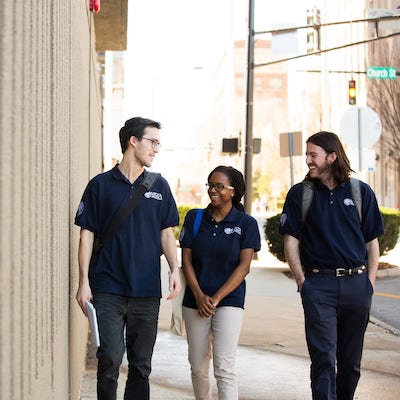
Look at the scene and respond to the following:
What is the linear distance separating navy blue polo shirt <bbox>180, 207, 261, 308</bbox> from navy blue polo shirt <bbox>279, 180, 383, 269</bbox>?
12.7 inches

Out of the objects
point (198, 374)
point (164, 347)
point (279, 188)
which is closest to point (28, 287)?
point (198, 374)

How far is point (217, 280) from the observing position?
578 centimetres

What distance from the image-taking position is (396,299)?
1446cm

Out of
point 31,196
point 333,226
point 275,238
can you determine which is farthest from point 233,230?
point 275,238

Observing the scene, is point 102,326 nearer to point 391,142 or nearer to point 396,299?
point 396,299

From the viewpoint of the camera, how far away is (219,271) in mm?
5805

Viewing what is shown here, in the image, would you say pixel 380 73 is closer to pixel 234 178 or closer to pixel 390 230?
pixel 390 230

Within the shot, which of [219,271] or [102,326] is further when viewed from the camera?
[219,271]

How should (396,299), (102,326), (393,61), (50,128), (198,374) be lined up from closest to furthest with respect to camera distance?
(50,128)
(102,326)
(198,374)
(396,299)
(393,61)

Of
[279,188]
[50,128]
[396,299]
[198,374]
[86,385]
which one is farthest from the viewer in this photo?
[279,188]

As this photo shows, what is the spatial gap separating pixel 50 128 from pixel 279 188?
9094 centimetres

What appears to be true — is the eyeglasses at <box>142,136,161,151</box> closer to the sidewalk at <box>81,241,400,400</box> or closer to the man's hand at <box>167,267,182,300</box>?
the man's hand at <box>167,267,182,300</box>

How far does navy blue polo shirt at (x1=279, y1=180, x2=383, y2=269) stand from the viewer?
5.81 m

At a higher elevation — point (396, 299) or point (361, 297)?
point (361, 297)
